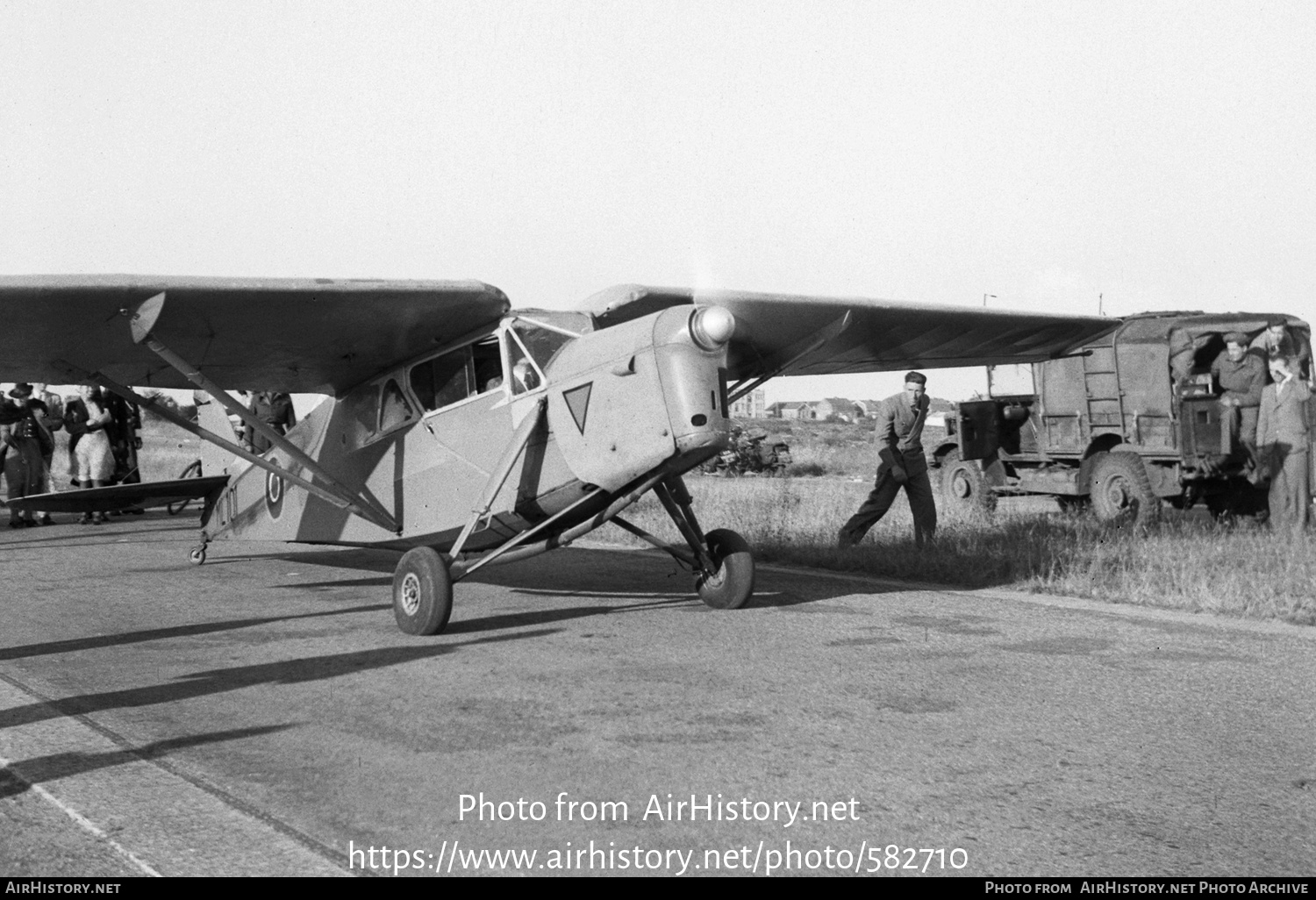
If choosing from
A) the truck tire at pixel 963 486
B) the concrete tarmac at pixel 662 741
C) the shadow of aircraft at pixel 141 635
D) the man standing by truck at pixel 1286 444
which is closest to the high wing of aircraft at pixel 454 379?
the concrete tarmac at pixel 662 741

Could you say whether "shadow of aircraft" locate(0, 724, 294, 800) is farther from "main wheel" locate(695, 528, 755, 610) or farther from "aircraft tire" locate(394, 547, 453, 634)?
"main wheel" locate(695, 528, 755, 610)

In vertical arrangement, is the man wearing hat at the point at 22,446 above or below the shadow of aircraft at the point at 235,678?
above

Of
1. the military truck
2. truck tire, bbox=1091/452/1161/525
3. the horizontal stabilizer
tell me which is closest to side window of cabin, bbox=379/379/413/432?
the horizontal stabilizer

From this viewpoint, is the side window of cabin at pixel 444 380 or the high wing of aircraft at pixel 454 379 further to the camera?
the side window of cabin at pixel 444 380

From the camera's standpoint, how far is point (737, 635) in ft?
Answer: 24.5

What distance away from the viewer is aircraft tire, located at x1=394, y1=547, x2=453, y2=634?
7566mm

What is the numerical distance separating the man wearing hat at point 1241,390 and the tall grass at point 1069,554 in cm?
115

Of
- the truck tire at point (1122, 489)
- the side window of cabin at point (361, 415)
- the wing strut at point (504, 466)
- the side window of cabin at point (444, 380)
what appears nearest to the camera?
the wing strut at point (504, 466)

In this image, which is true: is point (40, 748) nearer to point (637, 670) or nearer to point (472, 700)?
point (472, 700)

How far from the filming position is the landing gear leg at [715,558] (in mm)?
8586

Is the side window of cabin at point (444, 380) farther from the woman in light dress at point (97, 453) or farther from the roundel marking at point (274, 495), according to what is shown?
the woman in light dress at point (97, 453)

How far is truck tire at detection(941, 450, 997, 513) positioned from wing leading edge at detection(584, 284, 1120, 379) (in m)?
4.79

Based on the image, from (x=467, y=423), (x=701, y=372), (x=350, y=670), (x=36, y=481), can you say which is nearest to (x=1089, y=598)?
(x=701, y=372)
